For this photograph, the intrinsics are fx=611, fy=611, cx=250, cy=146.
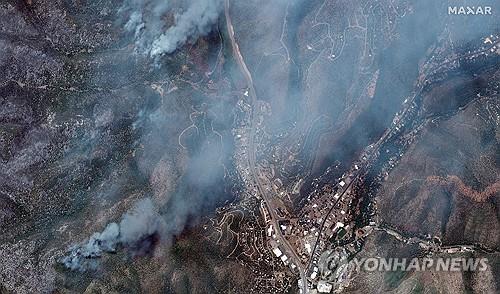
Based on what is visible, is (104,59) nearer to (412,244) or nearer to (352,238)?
(352,238)

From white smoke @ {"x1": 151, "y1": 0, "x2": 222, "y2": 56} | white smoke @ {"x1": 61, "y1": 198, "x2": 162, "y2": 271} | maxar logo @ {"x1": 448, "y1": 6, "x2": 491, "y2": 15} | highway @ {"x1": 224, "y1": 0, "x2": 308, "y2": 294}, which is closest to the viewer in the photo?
white smoke @ {"x1": 61, "y1": 198, "x2": 162, "y2": 271}

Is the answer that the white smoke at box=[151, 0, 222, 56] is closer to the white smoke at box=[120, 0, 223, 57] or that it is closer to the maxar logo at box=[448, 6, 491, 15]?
the white smoke at box=[120, 0, 223, 57]

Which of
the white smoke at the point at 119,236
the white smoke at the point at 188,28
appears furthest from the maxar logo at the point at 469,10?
the white smoke at the point at 119,236

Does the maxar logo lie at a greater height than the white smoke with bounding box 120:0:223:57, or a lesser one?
lesser

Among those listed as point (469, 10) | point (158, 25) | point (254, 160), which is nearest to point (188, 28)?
point (158, 25)

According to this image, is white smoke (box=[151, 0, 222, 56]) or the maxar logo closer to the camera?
white smoke (box=[151, 0, 222, 56])

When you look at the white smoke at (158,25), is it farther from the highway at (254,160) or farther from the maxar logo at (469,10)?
the maxar logo at (469,10)

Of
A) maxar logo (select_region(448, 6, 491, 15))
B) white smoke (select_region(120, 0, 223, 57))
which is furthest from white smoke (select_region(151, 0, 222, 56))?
maxar logo (select_region(448, 6, 491, 15))

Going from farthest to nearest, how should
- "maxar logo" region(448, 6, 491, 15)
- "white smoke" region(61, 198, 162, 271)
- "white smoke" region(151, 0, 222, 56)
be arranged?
1. "maxar logo" region(448, 6, 491, 15)
2. "white smoke" region(151, 0, 222, 56)
3. "white smoke" region(61, 198, 162, 271)

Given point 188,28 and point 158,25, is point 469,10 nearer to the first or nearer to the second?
point 188,28
